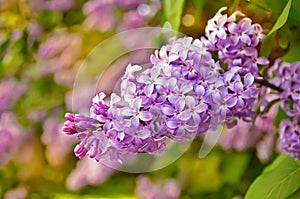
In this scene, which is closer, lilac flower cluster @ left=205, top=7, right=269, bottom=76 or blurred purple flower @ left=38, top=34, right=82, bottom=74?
lilac flower cluster @ left=205, top=7, right=269, bottom=76

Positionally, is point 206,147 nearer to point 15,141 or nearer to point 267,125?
point 267,125

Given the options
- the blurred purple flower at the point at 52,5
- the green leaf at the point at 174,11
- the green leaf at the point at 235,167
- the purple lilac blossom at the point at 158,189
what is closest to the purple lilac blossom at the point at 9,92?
the blurred purple flower at the point at 52,5

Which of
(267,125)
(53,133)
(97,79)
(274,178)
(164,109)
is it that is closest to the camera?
(164,109)

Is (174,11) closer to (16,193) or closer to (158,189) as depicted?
(158,189)

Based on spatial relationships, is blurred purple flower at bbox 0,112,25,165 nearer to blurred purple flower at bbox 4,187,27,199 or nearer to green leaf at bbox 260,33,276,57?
blurred purple flower at bbox 4,187,27,199

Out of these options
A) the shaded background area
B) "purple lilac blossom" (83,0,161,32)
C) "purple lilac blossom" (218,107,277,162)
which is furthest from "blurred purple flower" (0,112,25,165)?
"purple lilac blossom" (218,107,277,162)

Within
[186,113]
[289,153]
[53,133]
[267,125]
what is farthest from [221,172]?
[186,113]

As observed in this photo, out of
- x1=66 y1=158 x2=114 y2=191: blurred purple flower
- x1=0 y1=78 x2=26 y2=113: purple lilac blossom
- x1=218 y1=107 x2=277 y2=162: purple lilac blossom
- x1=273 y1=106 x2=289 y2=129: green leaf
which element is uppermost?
x1=273 y1=106 x2=289 y2=129: green leaf
